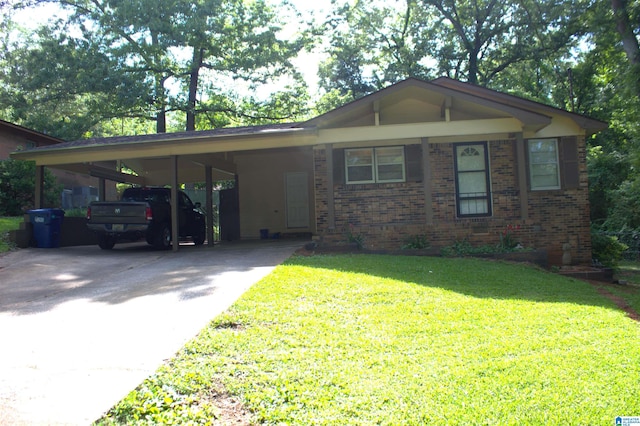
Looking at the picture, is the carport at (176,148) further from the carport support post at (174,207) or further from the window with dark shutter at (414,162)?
the window with dark shutter at (414,162)

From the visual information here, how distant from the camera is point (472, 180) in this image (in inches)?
487

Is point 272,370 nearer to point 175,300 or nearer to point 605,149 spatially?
point 175,300

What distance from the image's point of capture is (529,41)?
1030 inches

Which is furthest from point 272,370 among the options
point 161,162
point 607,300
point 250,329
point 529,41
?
point 529,41

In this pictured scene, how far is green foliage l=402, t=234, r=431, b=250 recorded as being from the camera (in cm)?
1180

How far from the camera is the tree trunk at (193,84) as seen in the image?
2583cm

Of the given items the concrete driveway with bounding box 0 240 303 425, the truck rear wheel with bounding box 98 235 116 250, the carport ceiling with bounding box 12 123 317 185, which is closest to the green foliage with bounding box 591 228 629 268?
the carport ceiling with bounding box 12 123 317 185

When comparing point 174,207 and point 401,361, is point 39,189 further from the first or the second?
point 401,361

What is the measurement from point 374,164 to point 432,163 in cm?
147

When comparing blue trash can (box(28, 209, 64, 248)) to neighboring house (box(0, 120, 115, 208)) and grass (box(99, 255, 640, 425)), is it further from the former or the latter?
neighboring house (box(0, 120, 115, 208))

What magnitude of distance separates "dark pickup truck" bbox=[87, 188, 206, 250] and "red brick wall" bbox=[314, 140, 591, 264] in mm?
4242

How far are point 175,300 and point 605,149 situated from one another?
996 inches

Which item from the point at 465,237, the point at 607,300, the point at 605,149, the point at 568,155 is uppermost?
the point at 605,149

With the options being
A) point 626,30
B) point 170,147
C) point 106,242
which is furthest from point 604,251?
point 106,242
